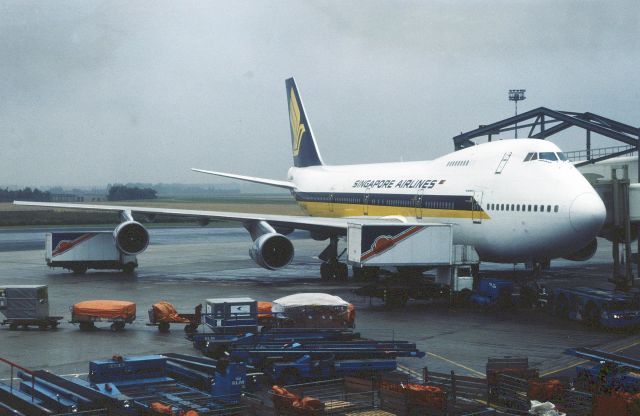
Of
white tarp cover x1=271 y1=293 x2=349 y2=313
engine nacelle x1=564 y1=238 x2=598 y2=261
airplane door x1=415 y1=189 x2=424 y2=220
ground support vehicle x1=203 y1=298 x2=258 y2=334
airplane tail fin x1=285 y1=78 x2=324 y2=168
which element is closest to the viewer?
ground support vehicle x1=203 y1=298 x2=258 y2=334

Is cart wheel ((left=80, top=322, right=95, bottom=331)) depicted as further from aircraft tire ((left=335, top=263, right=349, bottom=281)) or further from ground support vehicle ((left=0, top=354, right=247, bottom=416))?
aircraft tire ((left=335, top=263, right=349, bottom=281))

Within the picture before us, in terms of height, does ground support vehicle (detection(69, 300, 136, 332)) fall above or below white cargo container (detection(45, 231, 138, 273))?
below

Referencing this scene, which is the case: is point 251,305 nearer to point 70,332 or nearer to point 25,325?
point 70,332

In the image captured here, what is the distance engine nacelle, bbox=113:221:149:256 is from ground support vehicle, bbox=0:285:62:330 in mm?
14290

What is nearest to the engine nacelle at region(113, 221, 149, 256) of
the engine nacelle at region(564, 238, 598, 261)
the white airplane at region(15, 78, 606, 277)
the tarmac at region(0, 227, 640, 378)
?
the white airplane at region(15, 78, 606, 277)

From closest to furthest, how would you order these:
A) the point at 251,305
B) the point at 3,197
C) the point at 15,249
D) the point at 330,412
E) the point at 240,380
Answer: the point at 330,412, the point at 240,380, the point at 251,305, the point at 15,249, the point at 3,197

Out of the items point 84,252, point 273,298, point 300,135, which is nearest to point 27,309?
point 273,298

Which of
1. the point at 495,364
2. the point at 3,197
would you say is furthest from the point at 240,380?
the point at 3,197

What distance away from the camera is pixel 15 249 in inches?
2355

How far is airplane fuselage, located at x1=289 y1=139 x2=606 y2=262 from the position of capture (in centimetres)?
2759

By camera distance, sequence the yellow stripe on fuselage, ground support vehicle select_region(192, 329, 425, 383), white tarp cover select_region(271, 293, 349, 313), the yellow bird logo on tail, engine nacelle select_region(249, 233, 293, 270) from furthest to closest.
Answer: the yellow bird logo on tail < engine nacelle select_region(249, 233, 293, 270) < the yellow stripe on fuselage < white tarp cover select_region(271, 293, 349, 313) < ground support vehicle select_region(192, 329, 425, 383)

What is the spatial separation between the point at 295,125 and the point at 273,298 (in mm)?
24734

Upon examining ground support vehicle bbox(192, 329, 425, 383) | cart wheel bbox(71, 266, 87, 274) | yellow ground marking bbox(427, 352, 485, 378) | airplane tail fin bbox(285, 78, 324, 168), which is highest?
airplane tail fin bbox(285, 78, 324, 168)

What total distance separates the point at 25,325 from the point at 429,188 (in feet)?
58.7
